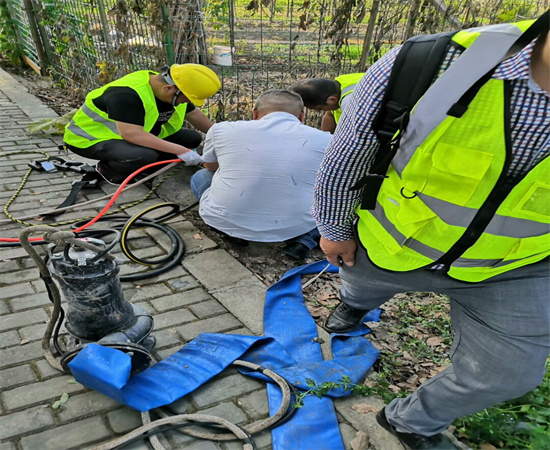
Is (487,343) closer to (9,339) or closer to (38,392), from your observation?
(38,392)

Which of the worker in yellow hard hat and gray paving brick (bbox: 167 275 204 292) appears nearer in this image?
gray paving brick (bbox: 167 275 204 292)

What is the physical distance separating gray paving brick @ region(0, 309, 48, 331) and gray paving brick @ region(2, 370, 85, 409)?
546mm

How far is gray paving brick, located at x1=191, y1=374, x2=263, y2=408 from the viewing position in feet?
7.41

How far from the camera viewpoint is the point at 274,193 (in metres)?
3.34

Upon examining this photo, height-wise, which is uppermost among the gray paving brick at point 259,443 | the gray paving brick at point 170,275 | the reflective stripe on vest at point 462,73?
the reflective stripe on vest at point 462,73

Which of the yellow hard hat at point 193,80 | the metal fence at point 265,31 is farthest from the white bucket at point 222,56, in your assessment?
the yellow hard hat at point 193,80

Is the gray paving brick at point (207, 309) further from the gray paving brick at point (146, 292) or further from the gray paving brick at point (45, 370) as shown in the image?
the gray paving brick at point (45, 370)

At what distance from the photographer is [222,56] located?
611cm

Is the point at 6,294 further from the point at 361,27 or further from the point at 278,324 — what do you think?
the point at 361,27

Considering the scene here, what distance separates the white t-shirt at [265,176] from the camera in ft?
10.7

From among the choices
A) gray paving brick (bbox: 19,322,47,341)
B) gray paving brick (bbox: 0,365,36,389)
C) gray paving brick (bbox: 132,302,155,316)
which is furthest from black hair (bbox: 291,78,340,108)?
gray paving brick (bbox: 0,365,36,389)

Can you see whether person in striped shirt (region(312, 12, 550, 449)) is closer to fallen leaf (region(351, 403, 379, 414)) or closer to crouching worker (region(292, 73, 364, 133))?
fallen leaf (region(351, 403, 379, 414))

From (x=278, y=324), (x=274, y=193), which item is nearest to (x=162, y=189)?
(x=274, y=193)

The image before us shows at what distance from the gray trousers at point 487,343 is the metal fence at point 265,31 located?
146 inches
